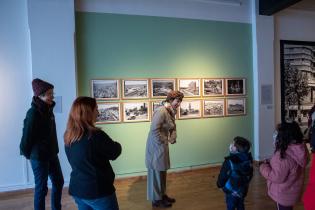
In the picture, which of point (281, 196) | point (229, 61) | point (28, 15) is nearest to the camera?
point (281, 196)

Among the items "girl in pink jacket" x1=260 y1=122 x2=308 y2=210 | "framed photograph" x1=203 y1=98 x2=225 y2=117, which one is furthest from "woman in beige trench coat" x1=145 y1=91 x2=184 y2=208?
"framed photograph" x1=203 y1=98 x2=225 y2=117

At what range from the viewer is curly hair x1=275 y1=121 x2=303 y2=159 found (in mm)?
2229

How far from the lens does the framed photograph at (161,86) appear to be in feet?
16.3

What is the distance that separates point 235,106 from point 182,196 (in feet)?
7.64

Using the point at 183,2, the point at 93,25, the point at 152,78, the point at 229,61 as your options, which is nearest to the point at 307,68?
the point at 229,61

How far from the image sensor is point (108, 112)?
4.75m

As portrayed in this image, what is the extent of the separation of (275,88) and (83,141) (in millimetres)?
4981

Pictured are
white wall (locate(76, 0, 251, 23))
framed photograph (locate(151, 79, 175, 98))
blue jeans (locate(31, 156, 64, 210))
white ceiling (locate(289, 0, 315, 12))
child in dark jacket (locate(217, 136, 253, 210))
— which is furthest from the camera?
white ceiling (locate(289, 0, 315, 12))

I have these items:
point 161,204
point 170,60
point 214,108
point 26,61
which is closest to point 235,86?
point 214,108

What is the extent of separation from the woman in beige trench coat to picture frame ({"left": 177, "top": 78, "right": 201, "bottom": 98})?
1652 mm

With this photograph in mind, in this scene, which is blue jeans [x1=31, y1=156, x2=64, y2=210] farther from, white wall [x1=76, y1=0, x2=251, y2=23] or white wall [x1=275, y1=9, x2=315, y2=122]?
white wall [x1=275, y1=9, x2=315, y2=122]

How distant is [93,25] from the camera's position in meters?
4.62

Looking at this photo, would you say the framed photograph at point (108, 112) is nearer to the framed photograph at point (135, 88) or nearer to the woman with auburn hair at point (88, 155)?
the framed photograph at point (135, 88)

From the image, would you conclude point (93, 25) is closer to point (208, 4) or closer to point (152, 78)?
point (152, 78)
